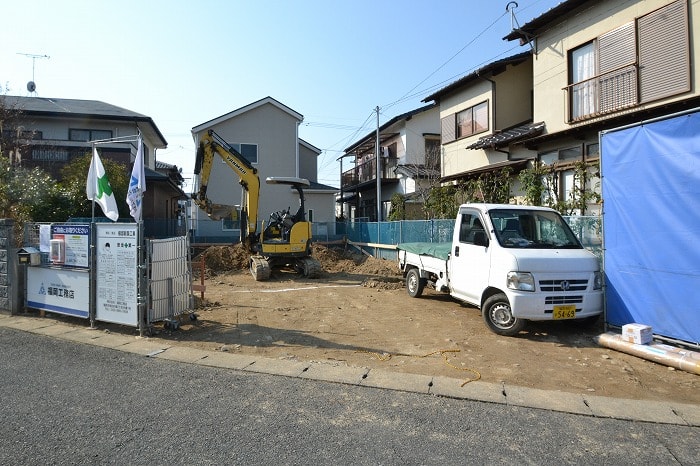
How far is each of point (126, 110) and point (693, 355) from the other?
2426cm

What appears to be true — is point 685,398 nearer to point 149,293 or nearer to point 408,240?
point 149,293

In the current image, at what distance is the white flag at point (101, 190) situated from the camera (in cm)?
770

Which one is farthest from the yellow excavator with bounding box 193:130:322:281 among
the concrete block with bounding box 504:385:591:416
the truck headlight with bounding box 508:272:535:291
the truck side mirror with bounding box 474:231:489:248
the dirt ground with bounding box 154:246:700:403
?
the concrete block with bounding box 504:385:591:416

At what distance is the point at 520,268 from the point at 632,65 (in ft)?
23.6

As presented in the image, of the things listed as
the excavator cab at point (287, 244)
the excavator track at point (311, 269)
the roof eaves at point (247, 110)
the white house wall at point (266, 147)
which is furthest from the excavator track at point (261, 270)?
the roof eaves at point (247, 110)

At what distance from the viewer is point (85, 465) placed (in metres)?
3.01

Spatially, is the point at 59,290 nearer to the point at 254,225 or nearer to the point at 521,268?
the point at 521,268

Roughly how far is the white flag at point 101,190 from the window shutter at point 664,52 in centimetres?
1138

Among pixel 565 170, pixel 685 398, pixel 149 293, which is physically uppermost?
pixel 565 170

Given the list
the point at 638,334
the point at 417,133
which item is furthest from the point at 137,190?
the point at 417,133

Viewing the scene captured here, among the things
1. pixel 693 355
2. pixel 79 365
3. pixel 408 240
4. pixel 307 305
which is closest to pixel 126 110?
pixel 408 240

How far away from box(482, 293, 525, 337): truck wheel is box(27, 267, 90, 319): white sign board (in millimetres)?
6404

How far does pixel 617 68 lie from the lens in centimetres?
1049

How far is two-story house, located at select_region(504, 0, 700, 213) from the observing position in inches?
369
